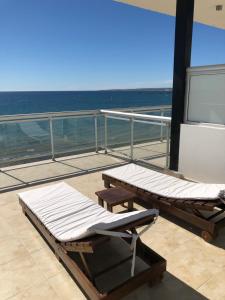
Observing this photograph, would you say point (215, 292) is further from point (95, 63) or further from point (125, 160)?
point (95, 63)

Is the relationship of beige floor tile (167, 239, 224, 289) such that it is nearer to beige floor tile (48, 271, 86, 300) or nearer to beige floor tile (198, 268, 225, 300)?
beige floor tile (198, 268, 225, 300)

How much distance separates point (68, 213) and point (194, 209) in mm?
1434

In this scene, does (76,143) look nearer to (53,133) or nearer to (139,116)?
(53,133)

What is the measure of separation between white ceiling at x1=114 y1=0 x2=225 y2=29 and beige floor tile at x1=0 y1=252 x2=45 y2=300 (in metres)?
4.78

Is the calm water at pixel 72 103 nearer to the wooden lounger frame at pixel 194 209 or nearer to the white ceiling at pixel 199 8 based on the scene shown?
the white ceiling at pixel 199 8

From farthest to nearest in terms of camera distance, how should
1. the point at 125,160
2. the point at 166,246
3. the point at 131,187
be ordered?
the point at 125,160
the point at 131,187
the point at 166,246

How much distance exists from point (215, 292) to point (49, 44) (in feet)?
148

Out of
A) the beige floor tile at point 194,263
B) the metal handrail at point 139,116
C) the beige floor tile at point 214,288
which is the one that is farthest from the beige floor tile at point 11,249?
the metal handrail at point 139,116

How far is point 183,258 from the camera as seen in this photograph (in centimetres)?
252

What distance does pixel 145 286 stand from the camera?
220cm

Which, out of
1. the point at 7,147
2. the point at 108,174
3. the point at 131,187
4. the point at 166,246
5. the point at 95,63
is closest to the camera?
the point at 166,246

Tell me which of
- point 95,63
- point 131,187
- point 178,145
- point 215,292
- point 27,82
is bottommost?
point 215,292

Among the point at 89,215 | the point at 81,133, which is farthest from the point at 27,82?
the point at 89,215

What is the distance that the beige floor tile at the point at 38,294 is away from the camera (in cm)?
207
